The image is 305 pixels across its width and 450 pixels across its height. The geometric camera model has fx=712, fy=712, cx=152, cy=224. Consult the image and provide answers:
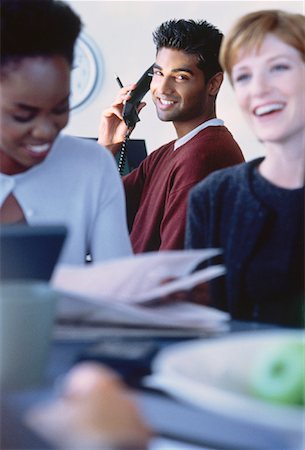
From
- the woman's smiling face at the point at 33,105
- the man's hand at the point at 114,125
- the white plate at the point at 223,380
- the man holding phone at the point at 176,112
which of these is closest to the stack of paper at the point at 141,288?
the white plate at the point at 223,380

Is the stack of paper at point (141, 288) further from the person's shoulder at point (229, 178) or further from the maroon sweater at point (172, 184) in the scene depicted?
the maroon sweater at point (172, 184)

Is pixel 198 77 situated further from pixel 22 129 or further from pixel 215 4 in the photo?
pixel 215 4

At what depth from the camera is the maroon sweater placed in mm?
2285

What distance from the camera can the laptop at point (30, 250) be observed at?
68 cm

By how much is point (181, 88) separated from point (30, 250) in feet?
7.04

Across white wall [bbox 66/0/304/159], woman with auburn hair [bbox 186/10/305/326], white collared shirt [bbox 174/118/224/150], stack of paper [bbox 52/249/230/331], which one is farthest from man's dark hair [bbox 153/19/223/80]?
stack of paper [bbox 52/249/230/331]

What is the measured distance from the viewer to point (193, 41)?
8.95ft

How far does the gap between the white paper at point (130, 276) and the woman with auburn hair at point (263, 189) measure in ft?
1.66

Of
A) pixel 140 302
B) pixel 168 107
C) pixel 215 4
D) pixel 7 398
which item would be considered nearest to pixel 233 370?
pixel 7 398

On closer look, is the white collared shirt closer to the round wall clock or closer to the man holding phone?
the man holding phone

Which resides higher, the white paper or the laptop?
the laptop

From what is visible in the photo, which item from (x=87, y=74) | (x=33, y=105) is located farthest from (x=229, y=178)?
(x=87, y=74)

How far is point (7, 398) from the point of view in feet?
1.77

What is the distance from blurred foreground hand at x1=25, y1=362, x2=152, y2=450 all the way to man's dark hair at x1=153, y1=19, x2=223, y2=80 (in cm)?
239
